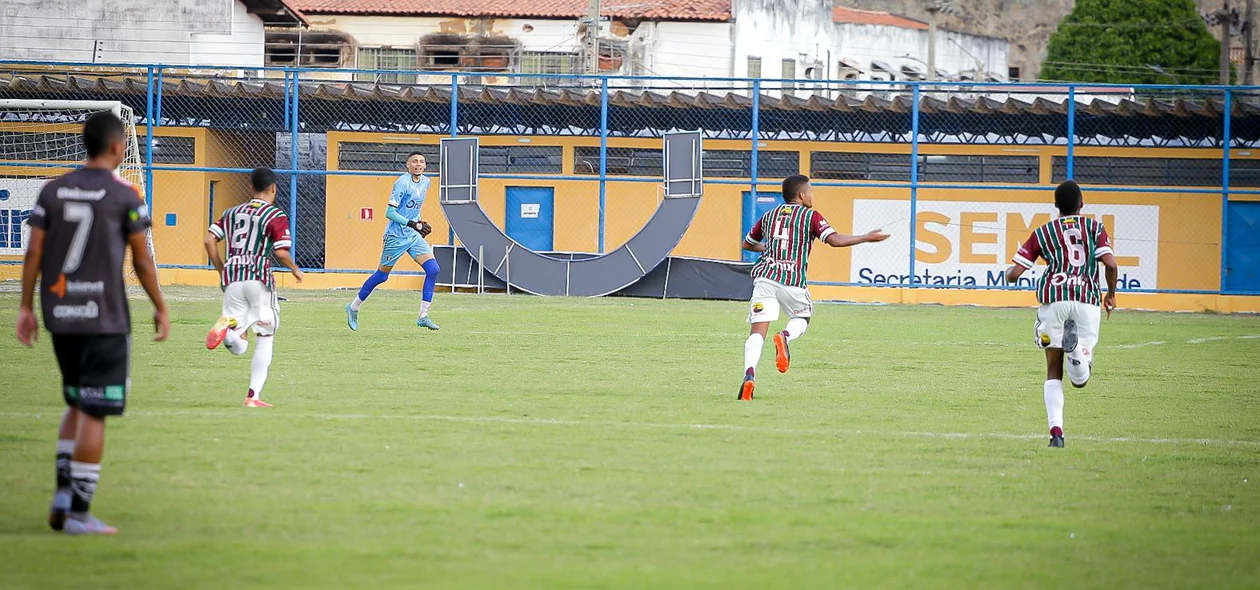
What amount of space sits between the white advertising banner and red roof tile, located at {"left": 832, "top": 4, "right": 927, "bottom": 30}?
84.9 feet

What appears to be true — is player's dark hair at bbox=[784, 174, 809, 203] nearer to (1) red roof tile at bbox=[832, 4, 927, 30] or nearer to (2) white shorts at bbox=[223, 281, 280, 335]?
(2) white shorts at bbox=[223, 281, 280, 335]

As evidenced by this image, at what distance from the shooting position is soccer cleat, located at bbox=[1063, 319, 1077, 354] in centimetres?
941

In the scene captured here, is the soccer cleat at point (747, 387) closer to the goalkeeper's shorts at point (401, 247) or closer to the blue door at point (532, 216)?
the goalkeeper's shorts at point (401, 247)

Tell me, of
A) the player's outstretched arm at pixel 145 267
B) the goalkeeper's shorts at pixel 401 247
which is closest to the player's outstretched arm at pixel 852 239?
the player's outstretched arm at pixel 145 267

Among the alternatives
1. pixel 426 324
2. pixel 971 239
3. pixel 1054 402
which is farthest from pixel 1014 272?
pixel 971 239

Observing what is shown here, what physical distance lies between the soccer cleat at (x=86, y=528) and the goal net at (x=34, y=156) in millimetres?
17834

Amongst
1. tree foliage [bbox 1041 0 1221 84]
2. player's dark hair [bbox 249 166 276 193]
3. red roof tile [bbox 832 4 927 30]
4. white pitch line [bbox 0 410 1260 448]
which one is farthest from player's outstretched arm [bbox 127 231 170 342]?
tree foliage [bbox 1041 0 1221 84]

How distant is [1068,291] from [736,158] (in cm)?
2202

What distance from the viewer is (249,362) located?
1327 centimetres

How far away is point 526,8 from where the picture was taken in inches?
1891

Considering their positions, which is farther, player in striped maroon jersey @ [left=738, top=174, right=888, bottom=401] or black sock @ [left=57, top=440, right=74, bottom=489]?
player in striped maroon jersey @ [left=738, top=174, right=888, bottom=401]

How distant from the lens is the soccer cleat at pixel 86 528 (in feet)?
20.0

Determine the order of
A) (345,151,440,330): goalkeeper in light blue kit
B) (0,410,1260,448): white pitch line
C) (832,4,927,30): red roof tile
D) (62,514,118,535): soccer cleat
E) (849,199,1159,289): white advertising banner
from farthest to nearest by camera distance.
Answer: (832,4,927,30): red roof tile
(849,199,1159,289): white advertising banner
(345,151,440,330): goalkeeper in light blue kit
(0,410,1260,448): white pitch line
(62,514,118,535): soccer cleat

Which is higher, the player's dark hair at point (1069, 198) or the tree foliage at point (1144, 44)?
the tree foliage at point (1144, 44)
